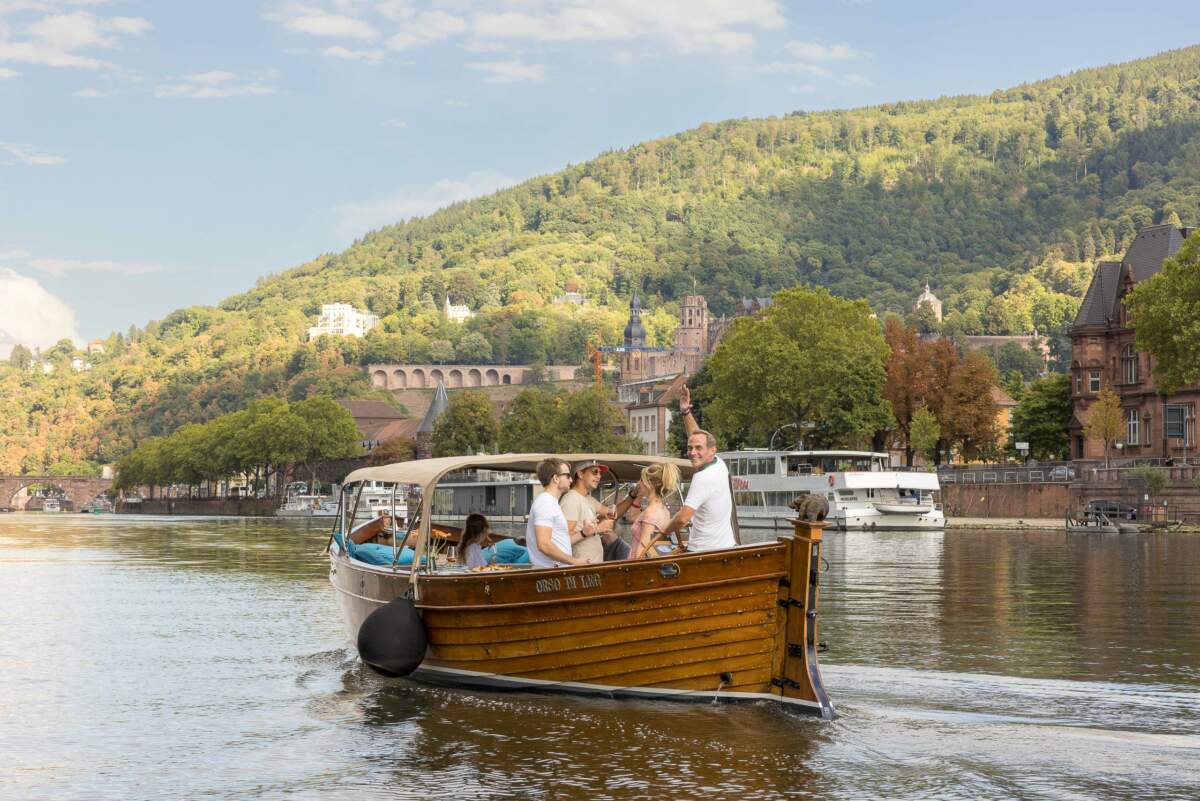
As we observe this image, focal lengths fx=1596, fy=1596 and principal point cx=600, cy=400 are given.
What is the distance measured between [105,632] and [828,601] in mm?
15248

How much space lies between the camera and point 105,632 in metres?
31.7

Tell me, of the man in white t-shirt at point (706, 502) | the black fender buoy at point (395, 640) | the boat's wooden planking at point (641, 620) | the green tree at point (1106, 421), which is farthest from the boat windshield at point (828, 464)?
the man in white t-shirt at point (706, 502)

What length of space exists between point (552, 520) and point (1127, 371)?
291 feet

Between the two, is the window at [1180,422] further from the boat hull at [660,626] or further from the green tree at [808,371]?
the boat hull at [660,626]

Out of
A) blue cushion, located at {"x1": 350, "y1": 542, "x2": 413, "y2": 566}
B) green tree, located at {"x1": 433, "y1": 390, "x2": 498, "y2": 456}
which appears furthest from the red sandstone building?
green tree, located at {"x1": 433, "y1": 390, "x2": 498, "y2": 456}

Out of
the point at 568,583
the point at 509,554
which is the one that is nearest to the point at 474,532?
the point at 509,554

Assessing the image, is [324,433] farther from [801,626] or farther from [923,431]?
[801,626]

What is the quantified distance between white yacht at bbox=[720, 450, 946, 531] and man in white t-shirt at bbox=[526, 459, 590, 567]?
6529 cm

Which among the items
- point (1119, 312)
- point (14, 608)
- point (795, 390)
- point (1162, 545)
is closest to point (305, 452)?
point (795, 390)

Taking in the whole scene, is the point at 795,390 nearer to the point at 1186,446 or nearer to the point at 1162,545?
the point at 1186,446

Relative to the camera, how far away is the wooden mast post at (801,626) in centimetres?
1812

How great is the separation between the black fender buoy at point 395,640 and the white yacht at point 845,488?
211 feet

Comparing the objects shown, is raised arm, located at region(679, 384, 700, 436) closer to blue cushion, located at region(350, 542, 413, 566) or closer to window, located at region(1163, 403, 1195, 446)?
blue cushion, located at region(350, 542, 413, 566)

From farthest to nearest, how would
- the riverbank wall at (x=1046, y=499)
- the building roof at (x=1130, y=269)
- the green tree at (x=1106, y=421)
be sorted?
1. the building roof at (x=1130, y=269)
2. the green tree at (x=1106, y=421)
3. the riverbank wall at (x=1046, y=499)
